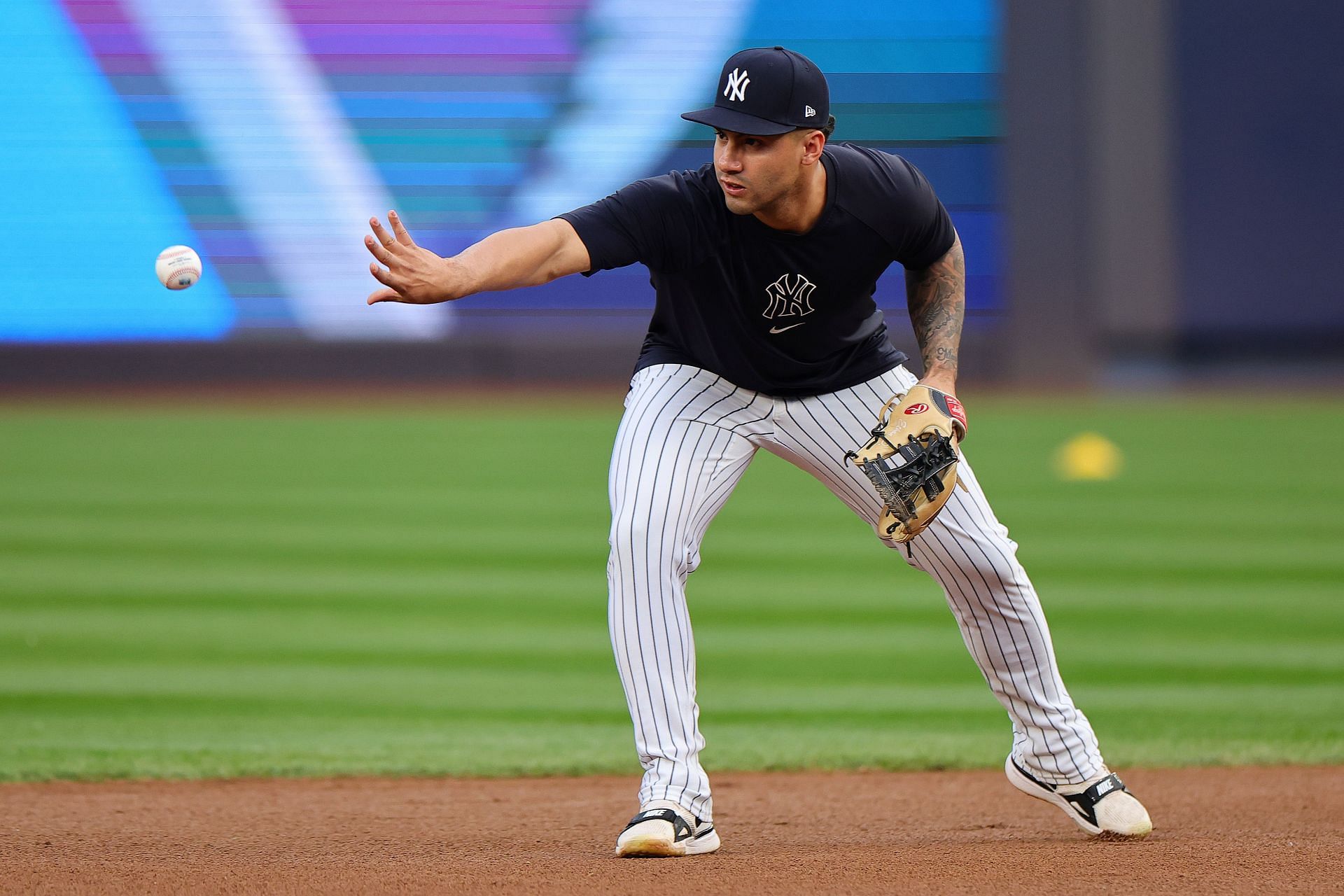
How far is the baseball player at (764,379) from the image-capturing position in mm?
3344

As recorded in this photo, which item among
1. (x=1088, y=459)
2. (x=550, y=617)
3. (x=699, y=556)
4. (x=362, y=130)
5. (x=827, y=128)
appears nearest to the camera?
(x=827, y=128)

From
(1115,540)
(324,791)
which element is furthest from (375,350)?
(324,791)

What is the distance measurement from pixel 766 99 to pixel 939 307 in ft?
2.36

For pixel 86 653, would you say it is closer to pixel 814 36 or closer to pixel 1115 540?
pixel 1115 540

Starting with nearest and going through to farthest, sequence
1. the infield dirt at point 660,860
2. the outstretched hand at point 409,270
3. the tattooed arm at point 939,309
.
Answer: the outstretched hand at point 409,270
the infield dirt at point 660,860
the tattooed arm at point 939,309

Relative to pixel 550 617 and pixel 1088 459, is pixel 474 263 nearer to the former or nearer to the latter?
pixel 550 617

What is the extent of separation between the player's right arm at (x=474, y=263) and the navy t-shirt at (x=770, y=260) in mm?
71

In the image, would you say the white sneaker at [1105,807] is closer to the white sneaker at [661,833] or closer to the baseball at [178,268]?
the white sneaker at [661,833]

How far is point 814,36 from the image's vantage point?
1681 cm

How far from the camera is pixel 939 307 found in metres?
3.73

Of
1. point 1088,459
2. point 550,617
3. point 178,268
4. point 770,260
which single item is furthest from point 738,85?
point 1088,459

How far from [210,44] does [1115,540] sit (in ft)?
37.3

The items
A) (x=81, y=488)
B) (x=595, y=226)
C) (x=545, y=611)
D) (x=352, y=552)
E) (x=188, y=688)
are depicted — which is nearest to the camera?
(x=595, y=226)

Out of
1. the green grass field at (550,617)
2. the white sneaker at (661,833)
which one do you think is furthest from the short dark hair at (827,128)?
the green grass field at (550,617)
